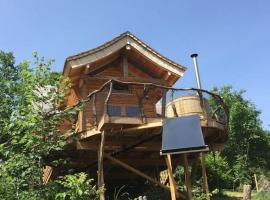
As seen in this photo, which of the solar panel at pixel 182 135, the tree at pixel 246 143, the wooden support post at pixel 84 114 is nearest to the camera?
the solar panel at pixel 182 135

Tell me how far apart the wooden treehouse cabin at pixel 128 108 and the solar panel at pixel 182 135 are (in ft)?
1.49

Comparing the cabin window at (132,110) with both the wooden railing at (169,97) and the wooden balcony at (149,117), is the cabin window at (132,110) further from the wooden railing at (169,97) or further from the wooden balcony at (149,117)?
the wooden railing at (169,97)

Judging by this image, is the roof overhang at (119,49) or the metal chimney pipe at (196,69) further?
the metal chimney pipe at (196,69)

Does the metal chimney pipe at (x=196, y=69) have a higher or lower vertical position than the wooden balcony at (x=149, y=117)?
higher

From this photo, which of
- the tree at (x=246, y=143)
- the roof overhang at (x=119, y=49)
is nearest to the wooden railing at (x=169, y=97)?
the roof overhang at (x=119, y=49)

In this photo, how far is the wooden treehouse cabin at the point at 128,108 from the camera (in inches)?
497

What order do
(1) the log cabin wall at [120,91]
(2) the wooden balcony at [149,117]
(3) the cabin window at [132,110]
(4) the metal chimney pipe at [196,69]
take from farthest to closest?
(4) the metal chimney pipe at [196,69]
(3) the cabin window at [132,110]
(1) the log cabin wall at [120,91]
(2) the wooden balcony at [149,117]

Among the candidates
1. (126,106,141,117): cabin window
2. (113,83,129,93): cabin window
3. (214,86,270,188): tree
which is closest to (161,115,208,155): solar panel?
(126,106,141,117): cabin window

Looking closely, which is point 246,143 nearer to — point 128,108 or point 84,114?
point 128,108

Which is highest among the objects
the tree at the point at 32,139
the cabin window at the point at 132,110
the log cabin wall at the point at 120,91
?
the log cabin wall at the point at 120,91

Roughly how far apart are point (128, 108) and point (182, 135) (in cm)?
473

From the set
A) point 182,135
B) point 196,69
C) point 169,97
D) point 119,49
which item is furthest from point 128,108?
point 182,135

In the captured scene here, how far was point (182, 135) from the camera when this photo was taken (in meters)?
11.6

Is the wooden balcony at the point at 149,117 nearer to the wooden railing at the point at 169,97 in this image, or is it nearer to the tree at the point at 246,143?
the wooden railing at the point at 169,97
